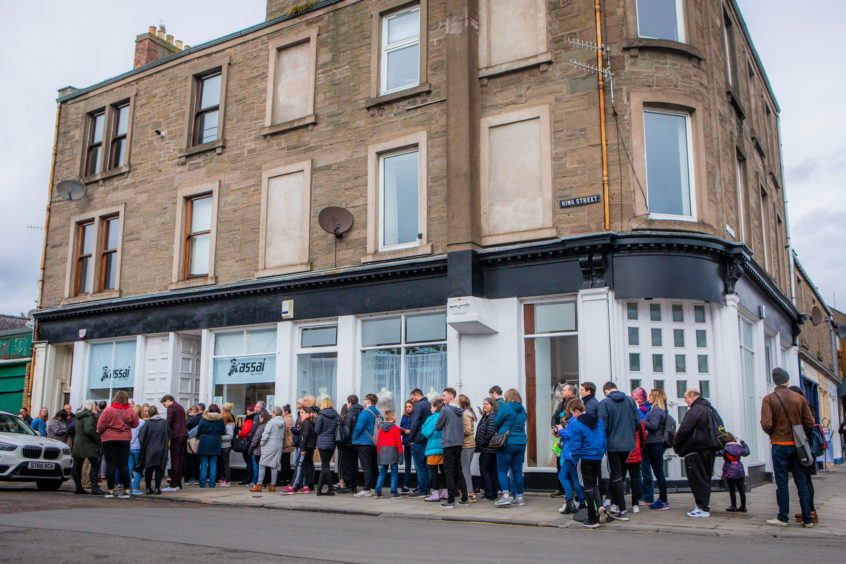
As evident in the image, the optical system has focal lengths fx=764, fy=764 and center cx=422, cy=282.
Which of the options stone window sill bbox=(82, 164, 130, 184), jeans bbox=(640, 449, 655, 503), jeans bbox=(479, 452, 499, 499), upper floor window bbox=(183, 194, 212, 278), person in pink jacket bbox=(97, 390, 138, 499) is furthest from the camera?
stone window sill bbox=(82, 164, 130, 184)

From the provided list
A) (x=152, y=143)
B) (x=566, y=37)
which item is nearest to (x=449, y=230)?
(x=566, y=37)

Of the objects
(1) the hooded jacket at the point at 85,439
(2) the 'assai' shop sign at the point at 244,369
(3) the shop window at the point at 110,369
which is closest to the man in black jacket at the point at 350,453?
(2) the 'assai' shop sign at the point at 244,369

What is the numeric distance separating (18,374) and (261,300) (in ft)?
34.2

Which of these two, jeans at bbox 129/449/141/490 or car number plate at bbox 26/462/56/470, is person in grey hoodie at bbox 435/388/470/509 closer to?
jeans at bbox 129/449/141/490

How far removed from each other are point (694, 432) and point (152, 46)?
794 inches

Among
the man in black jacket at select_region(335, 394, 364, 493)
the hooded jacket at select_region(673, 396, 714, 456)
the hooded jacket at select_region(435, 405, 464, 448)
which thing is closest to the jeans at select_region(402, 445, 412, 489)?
the man in black jacket at select_region(335, 394, 364, 493)

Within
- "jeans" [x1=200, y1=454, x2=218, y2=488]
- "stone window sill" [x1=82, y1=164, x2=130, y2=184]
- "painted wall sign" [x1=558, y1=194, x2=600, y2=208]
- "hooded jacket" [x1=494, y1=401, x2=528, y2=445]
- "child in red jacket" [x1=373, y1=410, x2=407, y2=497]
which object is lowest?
"jeans" [x1=200, y1=454, x2=218, y2=488]

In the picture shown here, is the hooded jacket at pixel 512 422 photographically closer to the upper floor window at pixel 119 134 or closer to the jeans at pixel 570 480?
the jeans at pixel 570 480

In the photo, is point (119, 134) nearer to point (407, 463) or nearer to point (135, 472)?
point (135, 472)

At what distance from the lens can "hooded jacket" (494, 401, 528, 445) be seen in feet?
38.6

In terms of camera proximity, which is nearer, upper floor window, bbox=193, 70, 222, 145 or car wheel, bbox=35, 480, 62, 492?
car wheel, bbox=35, 480, 62, 492

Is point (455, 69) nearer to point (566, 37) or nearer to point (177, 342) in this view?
point (566, 37)

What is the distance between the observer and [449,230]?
15203 millimetres

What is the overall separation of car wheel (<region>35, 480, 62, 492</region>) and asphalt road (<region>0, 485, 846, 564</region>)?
392cm
